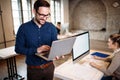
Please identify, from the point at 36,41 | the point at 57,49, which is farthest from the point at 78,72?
the point at 36,41

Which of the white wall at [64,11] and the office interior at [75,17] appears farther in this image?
the white wall at [64,11]

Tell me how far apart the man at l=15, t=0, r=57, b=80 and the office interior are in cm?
289

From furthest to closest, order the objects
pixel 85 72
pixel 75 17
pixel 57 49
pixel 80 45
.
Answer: pixel 75 17 < pixel 80 45 < pixel 85 72 < pixel 57 49

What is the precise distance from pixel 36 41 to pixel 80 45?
664 millimetres

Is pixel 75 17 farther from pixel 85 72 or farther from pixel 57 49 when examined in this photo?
pixel 57 49

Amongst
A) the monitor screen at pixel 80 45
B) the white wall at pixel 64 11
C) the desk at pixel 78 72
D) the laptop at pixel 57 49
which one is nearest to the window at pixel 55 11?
the white wall at pixel 64 11

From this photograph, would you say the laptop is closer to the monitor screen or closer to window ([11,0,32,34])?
the monitor screen

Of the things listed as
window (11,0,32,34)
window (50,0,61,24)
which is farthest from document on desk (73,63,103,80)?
window (50,0,61,24)

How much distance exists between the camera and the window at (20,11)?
16.6 feet

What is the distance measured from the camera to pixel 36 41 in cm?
138

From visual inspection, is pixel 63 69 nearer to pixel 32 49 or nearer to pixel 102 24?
pixel 32 49

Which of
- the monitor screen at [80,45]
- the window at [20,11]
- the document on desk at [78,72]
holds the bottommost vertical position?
the document on desk at [78,72]

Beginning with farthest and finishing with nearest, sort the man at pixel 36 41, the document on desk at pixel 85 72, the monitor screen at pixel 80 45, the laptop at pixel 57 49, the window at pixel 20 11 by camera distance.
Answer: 1. the window at pixel 20 11
2. the monitor screen at pixel 80 45
3. the document on desk at pixel 85 72
4. the man at pixel 36 41
5. the laptop at pixel 57 49

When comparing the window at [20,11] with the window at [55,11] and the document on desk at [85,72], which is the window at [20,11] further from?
the document on desk at [85,72]
